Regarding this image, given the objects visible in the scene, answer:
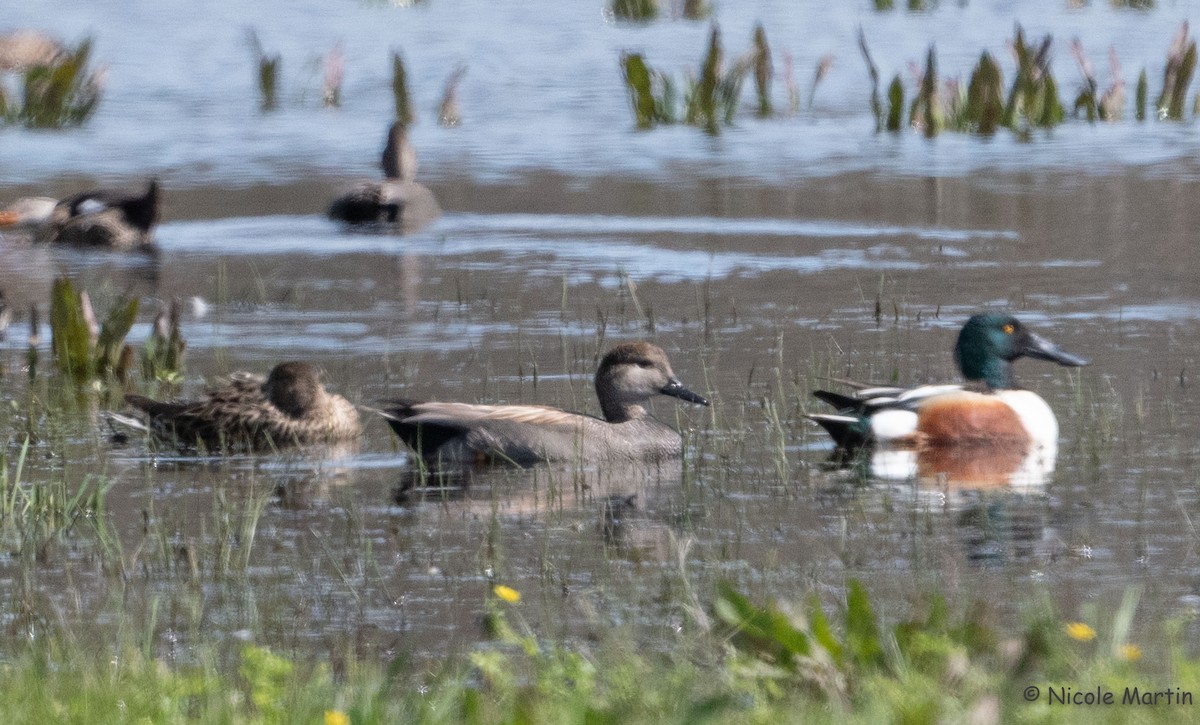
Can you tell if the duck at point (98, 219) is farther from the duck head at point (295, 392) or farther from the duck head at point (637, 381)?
the duck head at point (637, 381)

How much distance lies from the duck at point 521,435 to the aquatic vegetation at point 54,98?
11351 millimetres

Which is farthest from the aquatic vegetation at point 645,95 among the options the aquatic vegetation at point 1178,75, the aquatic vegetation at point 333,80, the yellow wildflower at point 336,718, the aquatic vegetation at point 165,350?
Answer: the yellow wildflower at point 336,718

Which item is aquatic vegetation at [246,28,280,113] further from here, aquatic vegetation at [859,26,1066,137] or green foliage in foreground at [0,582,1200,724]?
green foliage in foreground at [0,582,1200,724]

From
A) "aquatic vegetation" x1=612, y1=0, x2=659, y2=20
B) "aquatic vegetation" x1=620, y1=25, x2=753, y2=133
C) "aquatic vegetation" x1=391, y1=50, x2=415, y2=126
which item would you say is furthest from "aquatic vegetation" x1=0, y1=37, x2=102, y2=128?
"aquatic vegetation" x1=612, y1=0, x2=659, y2=20

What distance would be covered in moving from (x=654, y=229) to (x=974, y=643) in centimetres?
967

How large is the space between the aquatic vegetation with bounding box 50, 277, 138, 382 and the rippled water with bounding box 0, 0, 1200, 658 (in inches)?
7.7

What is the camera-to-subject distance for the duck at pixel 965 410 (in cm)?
827

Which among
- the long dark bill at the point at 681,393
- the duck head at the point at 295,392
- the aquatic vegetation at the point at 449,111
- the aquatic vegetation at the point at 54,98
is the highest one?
the aquatic vegetation at the point at 54,98

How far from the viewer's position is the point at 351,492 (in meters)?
7.45

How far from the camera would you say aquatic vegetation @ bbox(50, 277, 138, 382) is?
9195 mm

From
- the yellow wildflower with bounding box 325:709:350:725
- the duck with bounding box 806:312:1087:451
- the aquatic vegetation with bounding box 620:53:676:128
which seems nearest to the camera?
the yellow wildflower with bounding box 325:709:350:725

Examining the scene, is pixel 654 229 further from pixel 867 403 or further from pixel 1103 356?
pixel 867 403

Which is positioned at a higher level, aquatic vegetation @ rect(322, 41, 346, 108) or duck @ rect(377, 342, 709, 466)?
aquatic vegetation @ rect(322, 41, 346, 108)

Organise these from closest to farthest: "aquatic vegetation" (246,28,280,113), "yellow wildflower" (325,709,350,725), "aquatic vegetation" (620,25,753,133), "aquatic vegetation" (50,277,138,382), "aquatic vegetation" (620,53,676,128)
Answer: "yellow wildflower" (325,709,350,725) → "aquatic vegetation" (50,277,138,382) → "aquatic vegetation" (620,53,676,128) → "aquatic vegetation" (620,25,753,133) → "aquatic vegetation" (246,28,280,113)
